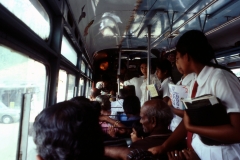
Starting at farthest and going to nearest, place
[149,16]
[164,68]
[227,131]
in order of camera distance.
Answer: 1. [149,16]
2. [164,68]
3. [227,131]

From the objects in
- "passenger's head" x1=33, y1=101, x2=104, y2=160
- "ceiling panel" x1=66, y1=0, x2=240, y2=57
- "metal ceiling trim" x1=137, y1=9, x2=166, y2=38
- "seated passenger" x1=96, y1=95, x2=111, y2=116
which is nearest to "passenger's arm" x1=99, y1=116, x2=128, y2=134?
"seated passenger" x1=96, y1=95, x2=111, y2=116

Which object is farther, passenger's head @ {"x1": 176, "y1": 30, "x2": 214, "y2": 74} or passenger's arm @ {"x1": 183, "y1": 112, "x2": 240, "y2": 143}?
passenger's head @ {"x1": 176, "y1": 30, "x2": 214, "y2": 74}

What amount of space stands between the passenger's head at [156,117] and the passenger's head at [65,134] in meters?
0.98

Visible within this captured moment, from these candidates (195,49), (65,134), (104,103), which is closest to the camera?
(65,134)

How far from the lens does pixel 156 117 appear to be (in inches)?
66.3

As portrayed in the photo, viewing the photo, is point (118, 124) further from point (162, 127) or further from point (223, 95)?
point (223, 95)

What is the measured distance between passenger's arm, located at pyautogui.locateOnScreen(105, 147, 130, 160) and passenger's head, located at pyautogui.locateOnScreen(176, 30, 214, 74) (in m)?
0.59

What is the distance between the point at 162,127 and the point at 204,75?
0.55 meters

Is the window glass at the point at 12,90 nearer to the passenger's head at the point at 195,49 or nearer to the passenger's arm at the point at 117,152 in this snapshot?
the passenger's arm at the point at 117,152

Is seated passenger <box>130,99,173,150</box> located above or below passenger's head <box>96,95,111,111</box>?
below

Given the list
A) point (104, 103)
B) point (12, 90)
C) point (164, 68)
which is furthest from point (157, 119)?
point (104, 103)

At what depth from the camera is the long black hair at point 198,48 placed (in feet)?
4.32

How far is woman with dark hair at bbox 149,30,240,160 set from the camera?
112 cm

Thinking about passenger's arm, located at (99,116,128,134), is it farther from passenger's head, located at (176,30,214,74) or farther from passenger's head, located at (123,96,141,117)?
passenger's head, located at (176,30,214,74)
